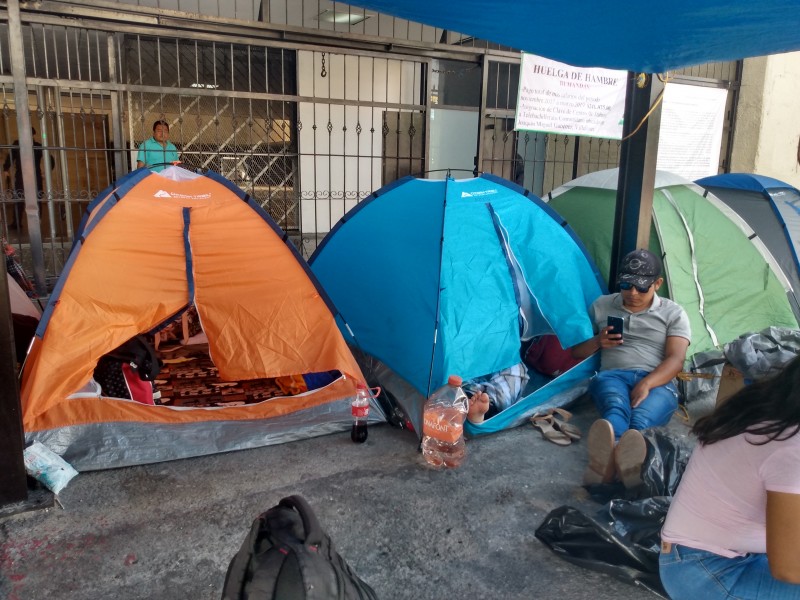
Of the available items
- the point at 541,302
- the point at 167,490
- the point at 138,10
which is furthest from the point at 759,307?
the point at 138,10

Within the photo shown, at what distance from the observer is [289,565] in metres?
1.16

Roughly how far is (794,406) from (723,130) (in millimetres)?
7483

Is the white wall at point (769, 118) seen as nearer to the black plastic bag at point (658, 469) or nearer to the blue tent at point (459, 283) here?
the blue tent at point (459, 283)

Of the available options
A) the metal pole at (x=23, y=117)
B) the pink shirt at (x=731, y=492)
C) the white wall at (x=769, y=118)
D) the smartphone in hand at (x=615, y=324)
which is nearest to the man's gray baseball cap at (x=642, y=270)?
the smartphone in hand at (x=615, y=324)

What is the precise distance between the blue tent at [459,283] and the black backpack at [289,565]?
1931 mm

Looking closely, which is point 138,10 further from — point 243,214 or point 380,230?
point 380,230

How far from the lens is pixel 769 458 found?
4.56 feet

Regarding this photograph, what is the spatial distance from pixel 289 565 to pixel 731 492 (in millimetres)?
1080

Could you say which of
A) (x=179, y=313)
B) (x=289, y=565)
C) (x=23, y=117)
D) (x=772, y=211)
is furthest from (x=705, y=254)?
(x=23, y=117)

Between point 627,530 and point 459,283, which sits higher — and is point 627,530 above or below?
below

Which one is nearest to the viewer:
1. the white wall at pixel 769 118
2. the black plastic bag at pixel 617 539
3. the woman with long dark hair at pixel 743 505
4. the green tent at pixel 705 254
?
the woman with long dark hair at pixel 743 505

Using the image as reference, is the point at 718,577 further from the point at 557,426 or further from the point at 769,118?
the point at 769,118

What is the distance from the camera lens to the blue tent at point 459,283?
10.7ft

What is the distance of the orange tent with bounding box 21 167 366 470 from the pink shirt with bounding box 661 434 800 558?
A: 6.22 ft
